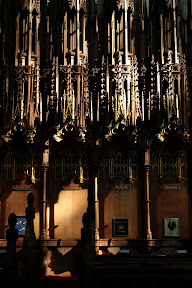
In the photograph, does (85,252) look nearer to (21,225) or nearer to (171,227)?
(21,225)

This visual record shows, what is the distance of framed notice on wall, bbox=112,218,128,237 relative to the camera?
54.9 feet

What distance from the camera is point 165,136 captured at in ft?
54.7

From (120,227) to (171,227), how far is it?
196 cm

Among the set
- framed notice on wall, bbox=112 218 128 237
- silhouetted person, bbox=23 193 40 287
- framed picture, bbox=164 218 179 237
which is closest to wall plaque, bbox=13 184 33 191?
framed notice on wall, bbox=112 218 128 237

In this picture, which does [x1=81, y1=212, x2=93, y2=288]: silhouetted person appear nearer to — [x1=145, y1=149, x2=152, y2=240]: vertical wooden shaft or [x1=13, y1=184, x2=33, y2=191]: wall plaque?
[x1=145, y1=149, x2=152, y2=240]: vertical wooden shaft

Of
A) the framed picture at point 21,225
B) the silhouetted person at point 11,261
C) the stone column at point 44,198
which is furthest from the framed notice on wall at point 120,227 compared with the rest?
the silhouetted person at point 11,261

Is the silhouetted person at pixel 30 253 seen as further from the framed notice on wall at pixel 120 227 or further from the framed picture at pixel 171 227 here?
the framed picture at pixel 171 227

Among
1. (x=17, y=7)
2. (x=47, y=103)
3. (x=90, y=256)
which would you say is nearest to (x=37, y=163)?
(x=47, y=103)

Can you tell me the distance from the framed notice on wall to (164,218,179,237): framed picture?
153cm

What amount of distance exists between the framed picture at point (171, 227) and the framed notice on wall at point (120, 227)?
60.3 inches

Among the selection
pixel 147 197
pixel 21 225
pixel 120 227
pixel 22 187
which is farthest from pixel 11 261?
pixel 147 197

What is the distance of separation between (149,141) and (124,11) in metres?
5.34

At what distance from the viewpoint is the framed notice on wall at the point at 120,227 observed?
16.7 m

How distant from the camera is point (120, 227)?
16.8 meters
